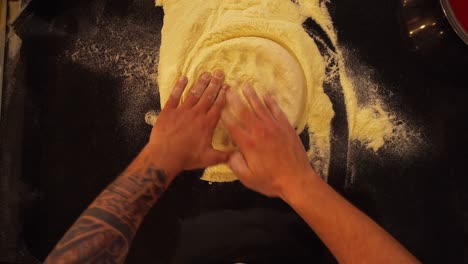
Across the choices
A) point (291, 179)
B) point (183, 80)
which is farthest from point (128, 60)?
point (291, 179)

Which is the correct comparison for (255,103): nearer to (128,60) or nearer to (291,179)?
(291,179)

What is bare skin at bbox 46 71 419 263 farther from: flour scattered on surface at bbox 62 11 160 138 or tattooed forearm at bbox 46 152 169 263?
flour scattered on surface at bbox 62 11 160 138

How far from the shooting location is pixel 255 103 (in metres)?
0.90

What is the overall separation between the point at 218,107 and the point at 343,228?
457 millimetres

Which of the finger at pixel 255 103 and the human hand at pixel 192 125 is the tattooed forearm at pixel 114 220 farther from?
the finger at pixel 255 103

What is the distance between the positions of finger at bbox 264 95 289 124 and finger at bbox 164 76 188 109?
0.24 m

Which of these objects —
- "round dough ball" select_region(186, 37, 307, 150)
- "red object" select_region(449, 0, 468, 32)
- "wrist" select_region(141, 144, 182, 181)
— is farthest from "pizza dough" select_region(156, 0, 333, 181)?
"red object" select_region(449, 0, 468, 32)

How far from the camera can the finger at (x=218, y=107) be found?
0.92 meters

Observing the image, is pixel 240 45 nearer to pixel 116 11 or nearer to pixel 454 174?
pixel 116 11

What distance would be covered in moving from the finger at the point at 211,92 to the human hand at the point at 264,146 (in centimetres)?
4

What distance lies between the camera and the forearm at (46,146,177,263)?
68cm

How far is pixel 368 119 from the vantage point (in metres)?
0.99

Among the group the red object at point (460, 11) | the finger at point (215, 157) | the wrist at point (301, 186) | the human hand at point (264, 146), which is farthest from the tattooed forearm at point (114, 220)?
the red object at point (460, 11)

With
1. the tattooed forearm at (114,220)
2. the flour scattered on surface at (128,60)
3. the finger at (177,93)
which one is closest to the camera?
the tattooed forearm at (114,220)
